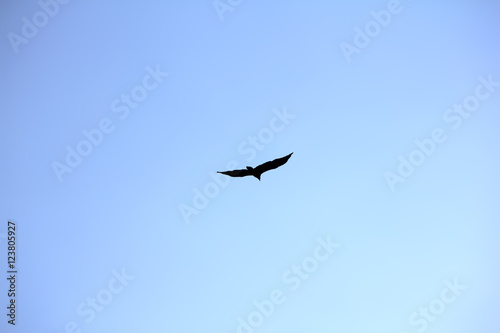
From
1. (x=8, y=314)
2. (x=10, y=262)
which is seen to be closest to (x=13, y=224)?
(x=10, y=262)

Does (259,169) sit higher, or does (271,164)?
(259,169)

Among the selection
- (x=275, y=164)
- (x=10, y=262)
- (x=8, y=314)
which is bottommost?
(x=275, y=164)

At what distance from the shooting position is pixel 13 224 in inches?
671

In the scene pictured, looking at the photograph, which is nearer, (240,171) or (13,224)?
(240,171)

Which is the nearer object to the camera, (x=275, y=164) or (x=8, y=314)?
(x=275, y=164)

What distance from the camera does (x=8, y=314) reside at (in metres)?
17.4

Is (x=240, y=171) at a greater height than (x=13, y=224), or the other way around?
(x=13, y=224)

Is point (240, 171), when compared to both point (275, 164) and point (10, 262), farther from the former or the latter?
point (10, 262)

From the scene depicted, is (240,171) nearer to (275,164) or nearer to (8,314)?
(275,164)

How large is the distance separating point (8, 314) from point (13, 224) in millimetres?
3686

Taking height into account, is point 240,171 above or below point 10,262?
below

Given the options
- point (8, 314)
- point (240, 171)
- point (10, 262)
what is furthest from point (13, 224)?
point (240, 171)

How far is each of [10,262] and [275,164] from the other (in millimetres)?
11822

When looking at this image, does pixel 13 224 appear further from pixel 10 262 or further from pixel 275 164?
pixel 275 164
